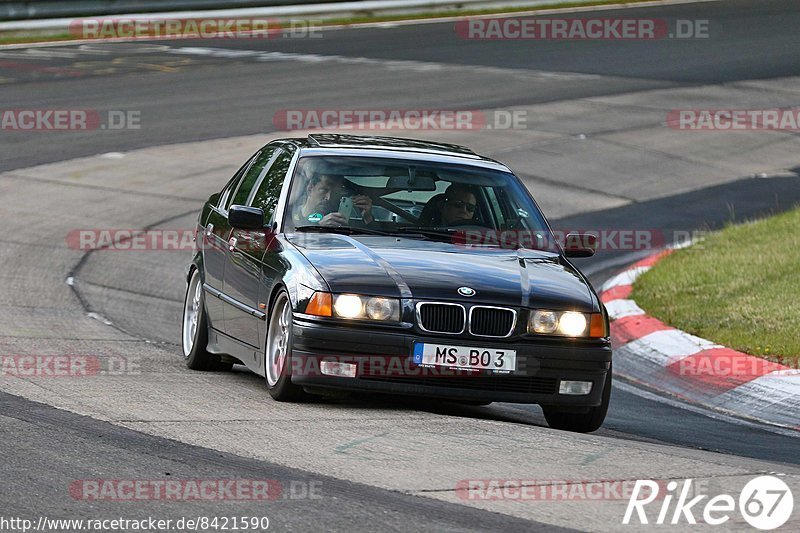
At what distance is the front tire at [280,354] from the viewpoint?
7742mm

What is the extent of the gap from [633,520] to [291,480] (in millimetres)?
1383

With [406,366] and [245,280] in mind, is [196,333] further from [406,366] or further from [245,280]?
[406,366]

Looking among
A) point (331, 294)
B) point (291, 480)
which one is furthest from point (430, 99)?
point (291, 480)

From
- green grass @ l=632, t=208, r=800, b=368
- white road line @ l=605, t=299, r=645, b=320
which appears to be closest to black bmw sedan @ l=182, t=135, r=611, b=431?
green grass @ l=632, t=208, r=800, b=368

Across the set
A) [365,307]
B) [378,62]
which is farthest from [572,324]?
[378,62]

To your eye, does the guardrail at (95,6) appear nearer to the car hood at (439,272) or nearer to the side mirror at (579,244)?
the side mirror at (579,244)

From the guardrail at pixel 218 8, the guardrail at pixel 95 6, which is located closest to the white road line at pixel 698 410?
the guardrail at pixel 95 6

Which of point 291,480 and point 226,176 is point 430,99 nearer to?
point 226,176

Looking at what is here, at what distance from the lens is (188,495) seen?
5.72 meters

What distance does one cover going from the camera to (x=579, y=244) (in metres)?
8.89

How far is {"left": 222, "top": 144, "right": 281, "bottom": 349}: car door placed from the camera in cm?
855

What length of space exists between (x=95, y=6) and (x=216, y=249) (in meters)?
23.3

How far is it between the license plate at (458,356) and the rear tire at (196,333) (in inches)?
95.5

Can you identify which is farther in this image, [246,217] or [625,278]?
[625,278]
